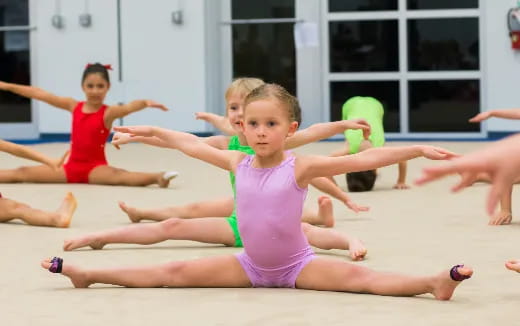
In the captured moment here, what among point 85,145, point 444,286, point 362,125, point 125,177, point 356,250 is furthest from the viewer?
point 85,145

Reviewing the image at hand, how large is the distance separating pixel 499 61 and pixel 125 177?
6.78 meters

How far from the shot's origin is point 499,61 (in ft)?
45.5

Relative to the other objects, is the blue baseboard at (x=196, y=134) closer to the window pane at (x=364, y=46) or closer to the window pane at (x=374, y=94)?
the window pane at (x=374, y=94)

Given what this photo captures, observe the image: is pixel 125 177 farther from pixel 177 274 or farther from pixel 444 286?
pixel 444 286

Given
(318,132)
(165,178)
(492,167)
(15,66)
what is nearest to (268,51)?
(15,66)

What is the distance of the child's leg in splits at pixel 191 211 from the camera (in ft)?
18.5

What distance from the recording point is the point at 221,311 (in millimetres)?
3592

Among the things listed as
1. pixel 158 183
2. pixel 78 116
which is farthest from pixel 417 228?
pixel 78 116

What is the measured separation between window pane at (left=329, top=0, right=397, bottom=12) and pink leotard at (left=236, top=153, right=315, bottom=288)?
1045 centimetres

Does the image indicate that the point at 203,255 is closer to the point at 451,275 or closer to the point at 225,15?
the point at 451,275

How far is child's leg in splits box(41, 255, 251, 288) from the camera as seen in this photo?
13.2ft

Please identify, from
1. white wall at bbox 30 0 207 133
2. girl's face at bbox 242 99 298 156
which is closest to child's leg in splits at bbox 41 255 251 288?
girl's face at bbox 242 99 298 156

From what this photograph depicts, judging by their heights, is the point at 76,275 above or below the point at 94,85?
below

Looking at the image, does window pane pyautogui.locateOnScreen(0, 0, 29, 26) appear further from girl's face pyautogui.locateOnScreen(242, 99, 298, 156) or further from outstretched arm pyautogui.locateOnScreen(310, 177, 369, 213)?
girl's face pyautogui.locateOnScreen(242, 99, 298, 156)
